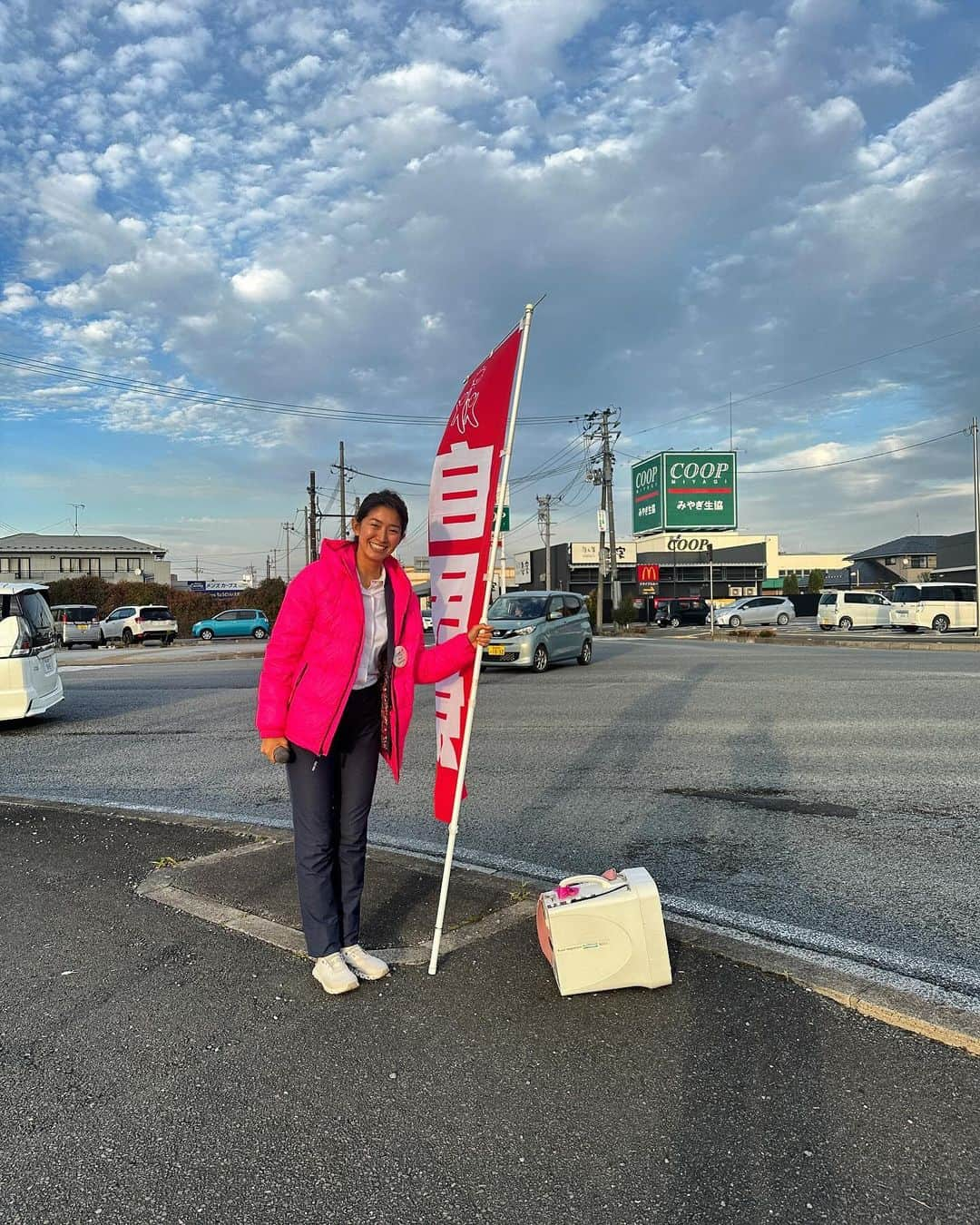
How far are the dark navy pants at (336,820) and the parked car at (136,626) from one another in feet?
140

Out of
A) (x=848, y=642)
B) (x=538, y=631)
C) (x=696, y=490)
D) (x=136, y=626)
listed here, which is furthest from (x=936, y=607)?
(x=136, y=626)

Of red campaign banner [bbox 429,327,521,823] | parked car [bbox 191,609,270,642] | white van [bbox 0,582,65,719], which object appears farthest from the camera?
parked car [bbox 191,609,270,642]

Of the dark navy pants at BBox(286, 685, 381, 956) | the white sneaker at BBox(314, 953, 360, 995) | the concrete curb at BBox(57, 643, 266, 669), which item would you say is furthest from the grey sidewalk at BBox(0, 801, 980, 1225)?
the concrete curb at BBox(57, 643, 266, 669)

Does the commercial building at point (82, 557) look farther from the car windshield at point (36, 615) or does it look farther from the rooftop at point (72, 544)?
the car windshield at point (36, 615)

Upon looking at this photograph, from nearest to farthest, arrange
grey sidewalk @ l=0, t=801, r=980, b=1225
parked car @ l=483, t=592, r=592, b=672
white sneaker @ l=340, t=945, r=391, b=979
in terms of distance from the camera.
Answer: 1. grey sidewalk @ l=0, t=801, r=980, b=1225
2. white sneaker @ l=340, t=945, r=391, b=979
3. parked car @ l=483, t=592, r=592, b=672

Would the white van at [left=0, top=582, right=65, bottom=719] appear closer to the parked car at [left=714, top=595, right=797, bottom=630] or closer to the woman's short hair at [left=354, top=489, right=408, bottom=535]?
the woman's short hair at [left=354, top=489, right=408, bottom=535]

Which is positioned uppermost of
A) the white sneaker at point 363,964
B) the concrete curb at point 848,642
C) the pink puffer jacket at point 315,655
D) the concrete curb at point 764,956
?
the pink puffer jacket at point 315,655

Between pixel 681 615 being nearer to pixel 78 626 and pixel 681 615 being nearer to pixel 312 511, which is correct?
pixel 312 511

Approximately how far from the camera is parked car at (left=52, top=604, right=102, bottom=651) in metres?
42.0

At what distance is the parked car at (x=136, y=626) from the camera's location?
43812 mm

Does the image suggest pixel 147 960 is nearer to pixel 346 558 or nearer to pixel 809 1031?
pixel 346 558

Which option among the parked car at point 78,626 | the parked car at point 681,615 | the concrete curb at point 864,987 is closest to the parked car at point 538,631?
the concrete curb at point 864,987

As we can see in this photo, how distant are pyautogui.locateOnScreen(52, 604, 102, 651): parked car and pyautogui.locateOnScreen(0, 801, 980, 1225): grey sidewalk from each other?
41840 millimetres

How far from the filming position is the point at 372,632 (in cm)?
354
